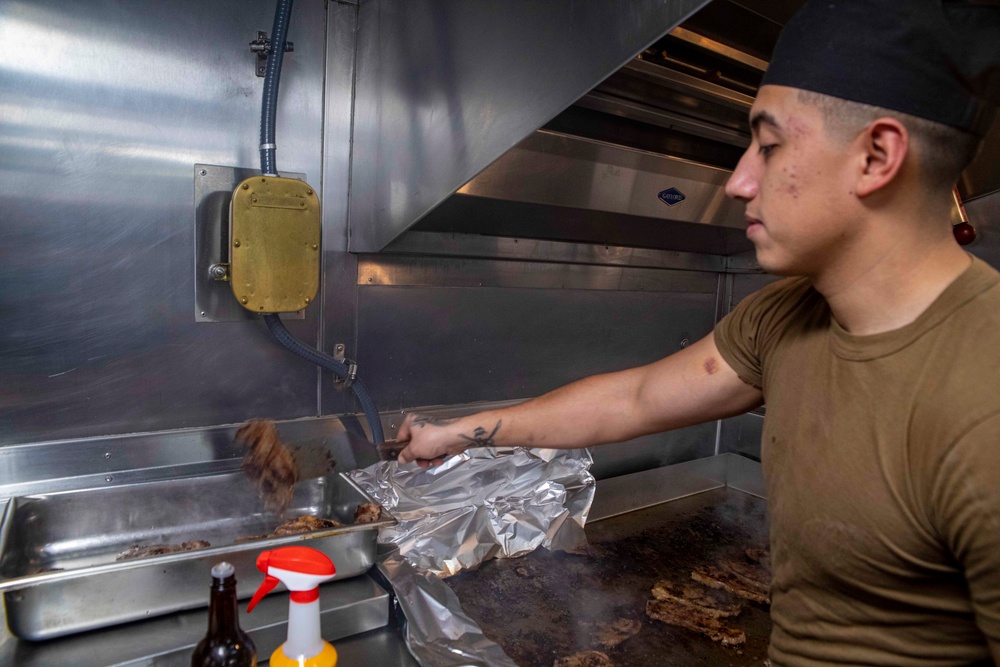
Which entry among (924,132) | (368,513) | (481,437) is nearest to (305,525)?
(368,513)

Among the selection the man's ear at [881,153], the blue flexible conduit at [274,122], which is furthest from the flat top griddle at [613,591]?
the man's ear at [881,153]

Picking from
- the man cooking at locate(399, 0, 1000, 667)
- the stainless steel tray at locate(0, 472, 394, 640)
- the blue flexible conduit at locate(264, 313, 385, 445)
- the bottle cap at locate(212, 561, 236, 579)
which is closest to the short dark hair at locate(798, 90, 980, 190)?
the man cooking at locate(399, 0, 1000, 667)

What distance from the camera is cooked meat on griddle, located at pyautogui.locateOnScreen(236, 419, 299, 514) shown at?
1531mm

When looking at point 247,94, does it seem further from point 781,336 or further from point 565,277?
point 781,336

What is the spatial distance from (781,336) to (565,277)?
4.23 feet

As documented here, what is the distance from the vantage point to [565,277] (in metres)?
2.37

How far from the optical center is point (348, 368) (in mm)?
1835

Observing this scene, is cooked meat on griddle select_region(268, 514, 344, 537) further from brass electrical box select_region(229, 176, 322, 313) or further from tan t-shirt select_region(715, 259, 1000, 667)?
tan t-shirt select_region(715, 259, 1000, 667)

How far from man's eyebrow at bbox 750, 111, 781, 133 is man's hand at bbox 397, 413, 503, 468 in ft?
2.41

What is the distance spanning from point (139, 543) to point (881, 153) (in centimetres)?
159

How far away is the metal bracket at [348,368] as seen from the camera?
1838 millimetres

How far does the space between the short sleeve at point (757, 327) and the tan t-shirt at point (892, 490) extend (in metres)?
0.08

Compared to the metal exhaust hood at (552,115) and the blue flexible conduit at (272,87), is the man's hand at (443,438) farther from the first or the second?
the blue flexible conduit at (272,87)

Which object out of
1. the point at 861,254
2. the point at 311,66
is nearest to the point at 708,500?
the point at 861,254
